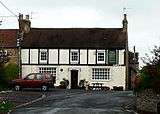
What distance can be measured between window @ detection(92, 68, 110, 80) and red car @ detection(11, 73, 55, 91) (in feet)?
41.4

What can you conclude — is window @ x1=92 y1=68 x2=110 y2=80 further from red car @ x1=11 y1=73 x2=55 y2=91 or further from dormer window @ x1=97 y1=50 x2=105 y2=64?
red car @ x1=11 y1=73 x2=55 y2=91

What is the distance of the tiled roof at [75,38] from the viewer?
205ft

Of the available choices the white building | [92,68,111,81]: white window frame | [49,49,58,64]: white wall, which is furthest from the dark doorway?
[49,49,58,64]: white wall

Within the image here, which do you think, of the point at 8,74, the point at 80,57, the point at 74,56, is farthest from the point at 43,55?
the point at 8,74

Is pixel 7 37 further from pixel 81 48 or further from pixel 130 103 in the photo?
pixel 130 103

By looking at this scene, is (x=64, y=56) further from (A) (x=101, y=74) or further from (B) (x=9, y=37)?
(B) (x=9, y=37)

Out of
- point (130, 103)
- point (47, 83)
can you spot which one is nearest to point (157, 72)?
point (130, 103)

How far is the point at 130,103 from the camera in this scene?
32969mm

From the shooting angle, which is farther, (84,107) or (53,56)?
(53,56)

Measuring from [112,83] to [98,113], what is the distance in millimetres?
34421

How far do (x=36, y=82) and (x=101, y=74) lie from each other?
45.5 feet

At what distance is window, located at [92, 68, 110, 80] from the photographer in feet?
199

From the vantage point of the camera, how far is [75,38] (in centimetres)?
6425

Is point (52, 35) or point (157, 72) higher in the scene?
point (52, 35)
